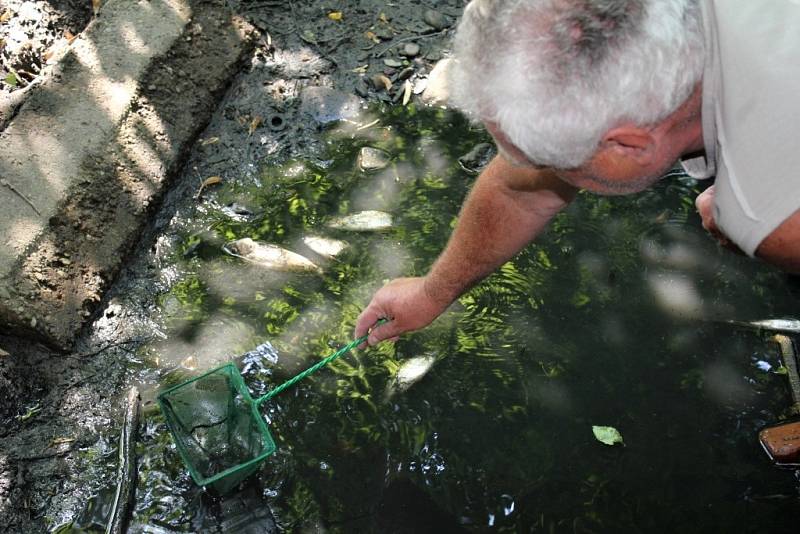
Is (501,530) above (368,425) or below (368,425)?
below

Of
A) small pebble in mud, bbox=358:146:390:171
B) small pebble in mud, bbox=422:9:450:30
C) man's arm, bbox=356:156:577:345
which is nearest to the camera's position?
man's arm, bbox=356:156:577:345

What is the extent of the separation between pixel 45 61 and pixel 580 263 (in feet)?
8.44

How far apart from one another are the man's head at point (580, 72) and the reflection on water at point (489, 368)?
136 cm

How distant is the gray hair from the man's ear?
28mm

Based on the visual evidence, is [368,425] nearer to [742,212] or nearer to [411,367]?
[411,367]

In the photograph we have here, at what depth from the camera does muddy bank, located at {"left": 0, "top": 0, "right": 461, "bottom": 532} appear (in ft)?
8.71

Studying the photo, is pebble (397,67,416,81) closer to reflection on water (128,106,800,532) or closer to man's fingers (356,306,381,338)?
reflection on water (128,106,800,532)

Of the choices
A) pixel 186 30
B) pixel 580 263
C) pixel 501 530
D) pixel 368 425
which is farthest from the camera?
pixel 186 30

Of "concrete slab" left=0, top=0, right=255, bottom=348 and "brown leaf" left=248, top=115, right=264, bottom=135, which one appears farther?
"brown leaf" left=248, top=115, right=264, bottom=135

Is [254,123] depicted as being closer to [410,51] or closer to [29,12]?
[410,51]

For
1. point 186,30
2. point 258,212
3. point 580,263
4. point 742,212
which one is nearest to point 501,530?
point 580,263

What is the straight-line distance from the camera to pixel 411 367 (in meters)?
2.95

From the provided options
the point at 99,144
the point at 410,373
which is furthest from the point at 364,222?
the point at 99,144

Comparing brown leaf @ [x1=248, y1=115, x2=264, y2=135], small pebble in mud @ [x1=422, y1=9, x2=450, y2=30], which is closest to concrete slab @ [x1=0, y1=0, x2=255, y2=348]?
brown leaf @ [x1=248, y1=115, x2=264, y2=135]
